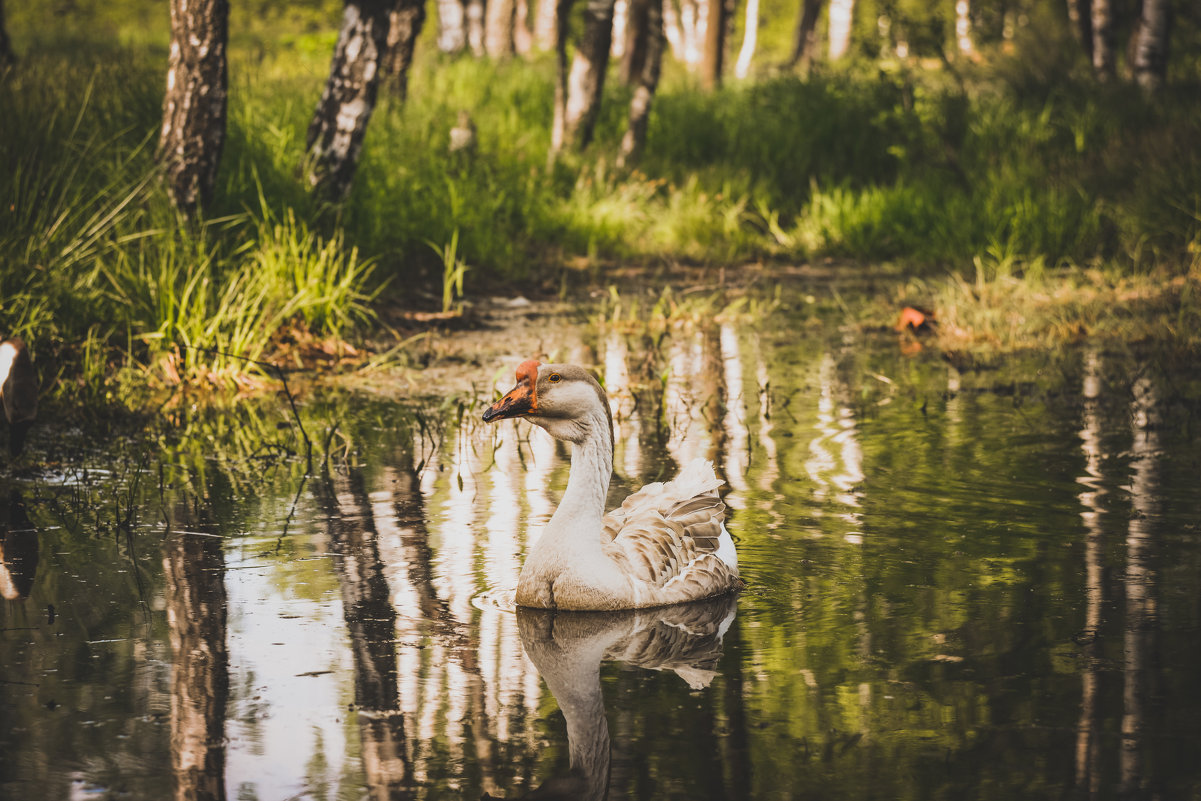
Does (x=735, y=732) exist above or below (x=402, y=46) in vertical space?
below

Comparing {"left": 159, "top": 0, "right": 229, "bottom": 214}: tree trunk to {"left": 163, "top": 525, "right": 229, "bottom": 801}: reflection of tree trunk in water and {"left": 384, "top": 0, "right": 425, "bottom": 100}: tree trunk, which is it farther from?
{"left": 384, "top": 0, "right": 425, "bottom": 100}: tree trunk

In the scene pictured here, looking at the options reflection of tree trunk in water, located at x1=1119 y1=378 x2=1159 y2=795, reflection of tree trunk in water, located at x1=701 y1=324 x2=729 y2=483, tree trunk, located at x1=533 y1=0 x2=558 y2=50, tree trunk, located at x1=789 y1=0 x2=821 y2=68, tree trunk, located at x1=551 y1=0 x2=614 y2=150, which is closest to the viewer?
reflection of tree trunk in water, located at x1=1119 y1=378 x2=1159 y2=795

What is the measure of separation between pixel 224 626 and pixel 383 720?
1.16 m

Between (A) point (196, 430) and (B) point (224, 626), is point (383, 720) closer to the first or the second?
(B) point (224, 626)

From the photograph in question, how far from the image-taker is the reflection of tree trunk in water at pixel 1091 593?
410 centimetres

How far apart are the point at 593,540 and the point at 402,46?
1278 centimetres

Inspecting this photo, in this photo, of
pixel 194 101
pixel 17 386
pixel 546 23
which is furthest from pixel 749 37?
pixel 17 386

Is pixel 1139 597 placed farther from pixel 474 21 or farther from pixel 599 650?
pixel 474 21

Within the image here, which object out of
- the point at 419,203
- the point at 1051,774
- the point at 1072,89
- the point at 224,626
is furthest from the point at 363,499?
the point at 1072,89

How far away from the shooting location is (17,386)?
7.67m

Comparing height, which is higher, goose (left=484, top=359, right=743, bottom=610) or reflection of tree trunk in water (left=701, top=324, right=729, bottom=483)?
goose (left=484, top=359, right=743, bottom=610)

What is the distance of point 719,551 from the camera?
5.78m

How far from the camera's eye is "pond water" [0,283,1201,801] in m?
4.12

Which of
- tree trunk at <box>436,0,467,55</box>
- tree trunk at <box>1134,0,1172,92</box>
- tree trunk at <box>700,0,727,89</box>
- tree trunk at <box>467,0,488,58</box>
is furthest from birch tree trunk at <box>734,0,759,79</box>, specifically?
tree trunk at <box>1134,0,1172,92</box>
